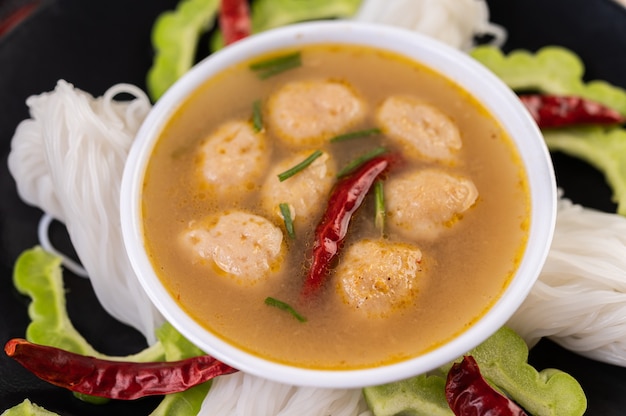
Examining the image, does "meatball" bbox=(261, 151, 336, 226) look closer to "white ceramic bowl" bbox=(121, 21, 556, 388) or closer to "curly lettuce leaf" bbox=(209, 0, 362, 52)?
"white ceramic bowl" bbox=(121, 21, 556, 388)

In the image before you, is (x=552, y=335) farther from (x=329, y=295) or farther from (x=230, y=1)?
(x=230, y=1)

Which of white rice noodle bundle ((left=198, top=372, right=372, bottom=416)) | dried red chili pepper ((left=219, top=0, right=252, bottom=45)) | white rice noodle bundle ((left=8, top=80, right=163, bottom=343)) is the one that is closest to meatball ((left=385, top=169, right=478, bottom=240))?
white rice noodle bundle ((left=198, top=372, right=372, bottom=416))

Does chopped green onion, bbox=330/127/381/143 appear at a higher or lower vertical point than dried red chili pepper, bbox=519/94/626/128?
higher

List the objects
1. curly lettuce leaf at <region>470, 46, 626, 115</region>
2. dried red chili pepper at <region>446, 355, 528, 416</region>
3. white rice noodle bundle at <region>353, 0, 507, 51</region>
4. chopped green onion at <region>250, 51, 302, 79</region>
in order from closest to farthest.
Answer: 1. dried red chili pepper at <region>446, 355, 528, 416</region>
2. chopped green onion at <region>250, 51, 302, 79</region>
3. curly lettuce leaf at <region>470, 46, 626, 115</region>
4. white rice noodle bundle at <region>353, 0, 507, 51</region>

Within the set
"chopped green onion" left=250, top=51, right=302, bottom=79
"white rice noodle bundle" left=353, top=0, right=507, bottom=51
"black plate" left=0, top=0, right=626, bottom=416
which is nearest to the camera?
"black plate" left=0, top=0, right=626, bottom=416

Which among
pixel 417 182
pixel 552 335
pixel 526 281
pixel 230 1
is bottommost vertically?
pixel 552 335

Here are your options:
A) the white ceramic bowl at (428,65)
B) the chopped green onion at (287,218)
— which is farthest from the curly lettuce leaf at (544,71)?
the chopped green onion at (287,218)

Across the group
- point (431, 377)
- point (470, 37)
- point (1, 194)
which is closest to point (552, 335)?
point (431, 377)
